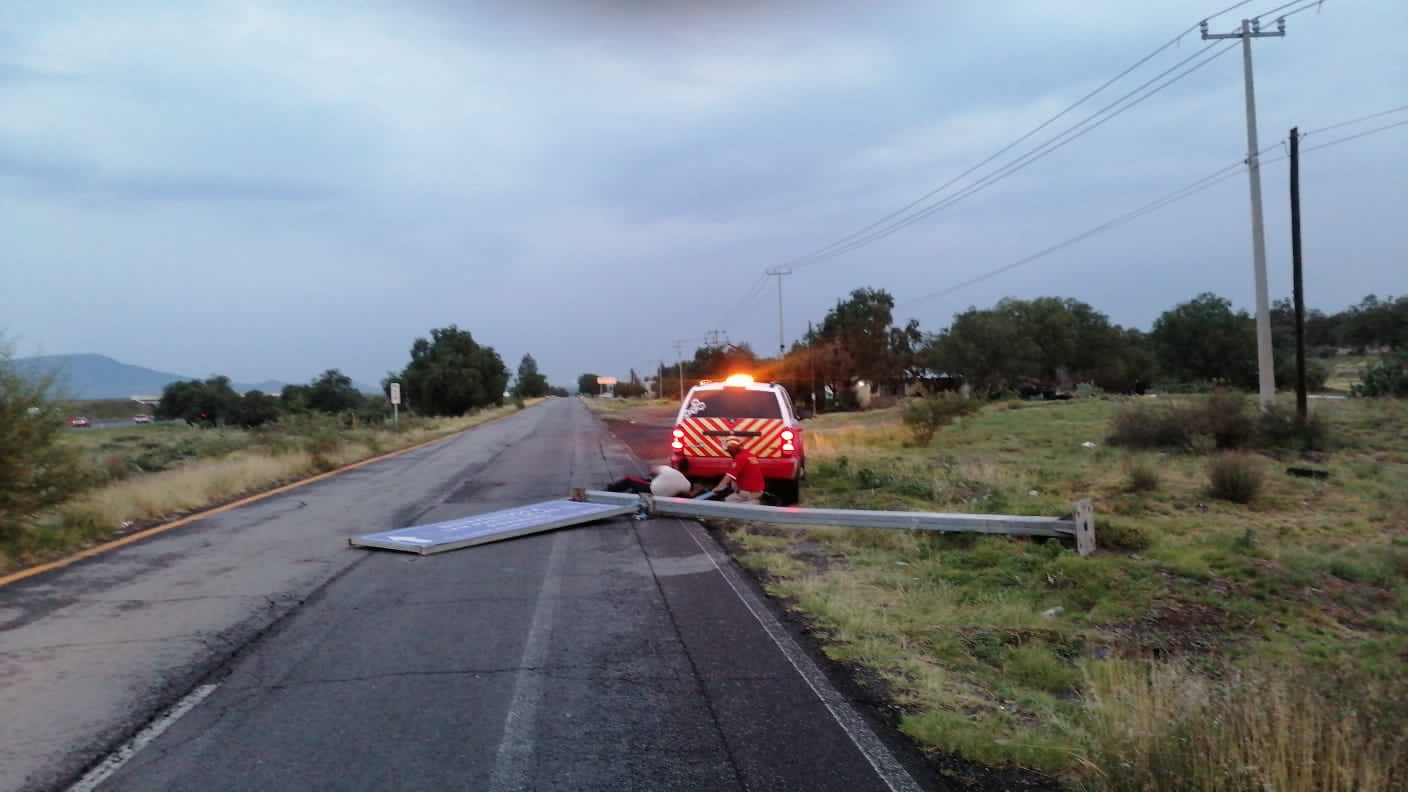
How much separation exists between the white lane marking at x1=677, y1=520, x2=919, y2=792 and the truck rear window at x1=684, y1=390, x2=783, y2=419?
21.3ft

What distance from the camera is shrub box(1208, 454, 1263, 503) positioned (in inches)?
678

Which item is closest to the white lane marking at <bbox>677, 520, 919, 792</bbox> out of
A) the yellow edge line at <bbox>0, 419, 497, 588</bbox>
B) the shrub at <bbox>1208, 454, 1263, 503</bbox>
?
the yellow edge line at <bbox>0, 419, 497, 588</bbox>

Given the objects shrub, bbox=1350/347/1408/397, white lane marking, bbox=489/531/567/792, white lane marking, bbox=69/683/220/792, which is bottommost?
white lane marking, bbox=489/531/567/792

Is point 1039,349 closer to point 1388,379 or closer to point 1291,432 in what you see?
point 1388,379

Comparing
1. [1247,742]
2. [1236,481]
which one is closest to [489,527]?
[1247,742]

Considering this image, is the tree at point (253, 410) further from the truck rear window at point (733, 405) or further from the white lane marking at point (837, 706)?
the white lane marking at point (837, 706)

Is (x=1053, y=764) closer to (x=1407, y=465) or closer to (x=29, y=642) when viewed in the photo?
(x=29, y=642)

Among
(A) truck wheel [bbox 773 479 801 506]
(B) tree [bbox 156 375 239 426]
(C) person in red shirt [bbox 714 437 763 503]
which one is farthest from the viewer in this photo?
(B) tree [bbox 156 375 239 426]

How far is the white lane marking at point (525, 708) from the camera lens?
4910 millimetres

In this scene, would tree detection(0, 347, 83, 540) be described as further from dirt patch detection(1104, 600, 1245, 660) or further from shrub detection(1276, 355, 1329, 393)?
shrub detection(1276, 355, 1329, 393)

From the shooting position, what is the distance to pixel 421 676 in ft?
21.7

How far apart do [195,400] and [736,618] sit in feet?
219

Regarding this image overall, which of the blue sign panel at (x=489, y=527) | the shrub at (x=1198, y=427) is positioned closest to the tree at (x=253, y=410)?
the shrub at (x=1198, y=427)

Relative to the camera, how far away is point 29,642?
299 inches
